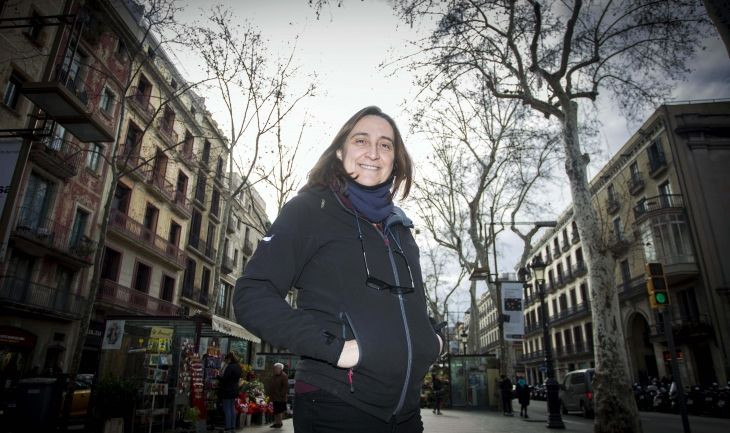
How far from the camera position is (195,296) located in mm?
27891

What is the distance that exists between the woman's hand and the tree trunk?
→ 365 inches

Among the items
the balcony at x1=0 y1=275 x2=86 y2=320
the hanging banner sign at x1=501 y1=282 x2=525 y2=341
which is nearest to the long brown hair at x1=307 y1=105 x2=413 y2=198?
the hanging banner sign at x1=501 y1=282 x2=525 y2=341

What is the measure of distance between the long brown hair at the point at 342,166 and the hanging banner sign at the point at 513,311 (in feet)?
47.8

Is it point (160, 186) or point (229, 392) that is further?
point (160, 186)

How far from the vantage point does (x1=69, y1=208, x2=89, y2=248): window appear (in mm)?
17875

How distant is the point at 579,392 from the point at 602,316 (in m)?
9.03

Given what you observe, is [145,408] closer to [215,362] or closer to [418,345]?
[215,362]

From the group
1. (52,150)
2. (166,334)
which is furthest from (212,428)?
(52,150)

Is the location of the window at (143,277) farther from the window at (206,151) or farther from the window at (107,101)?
the window at (206,151)

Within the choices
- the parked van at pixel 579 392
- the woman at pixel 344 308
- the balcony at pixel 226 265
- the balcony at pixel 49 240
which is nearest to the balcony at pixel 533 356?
the parked van at pixel 579 392

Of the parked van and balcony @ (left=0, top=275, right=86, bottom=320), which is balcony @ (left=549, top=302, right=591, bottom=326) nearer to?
the parked van

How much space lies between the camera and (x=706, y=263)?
74.0 feet

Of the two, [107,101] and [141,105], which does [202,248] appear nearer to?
[141,105]

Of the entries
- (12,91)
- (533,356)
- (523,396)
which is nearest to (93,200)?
(12,91)
